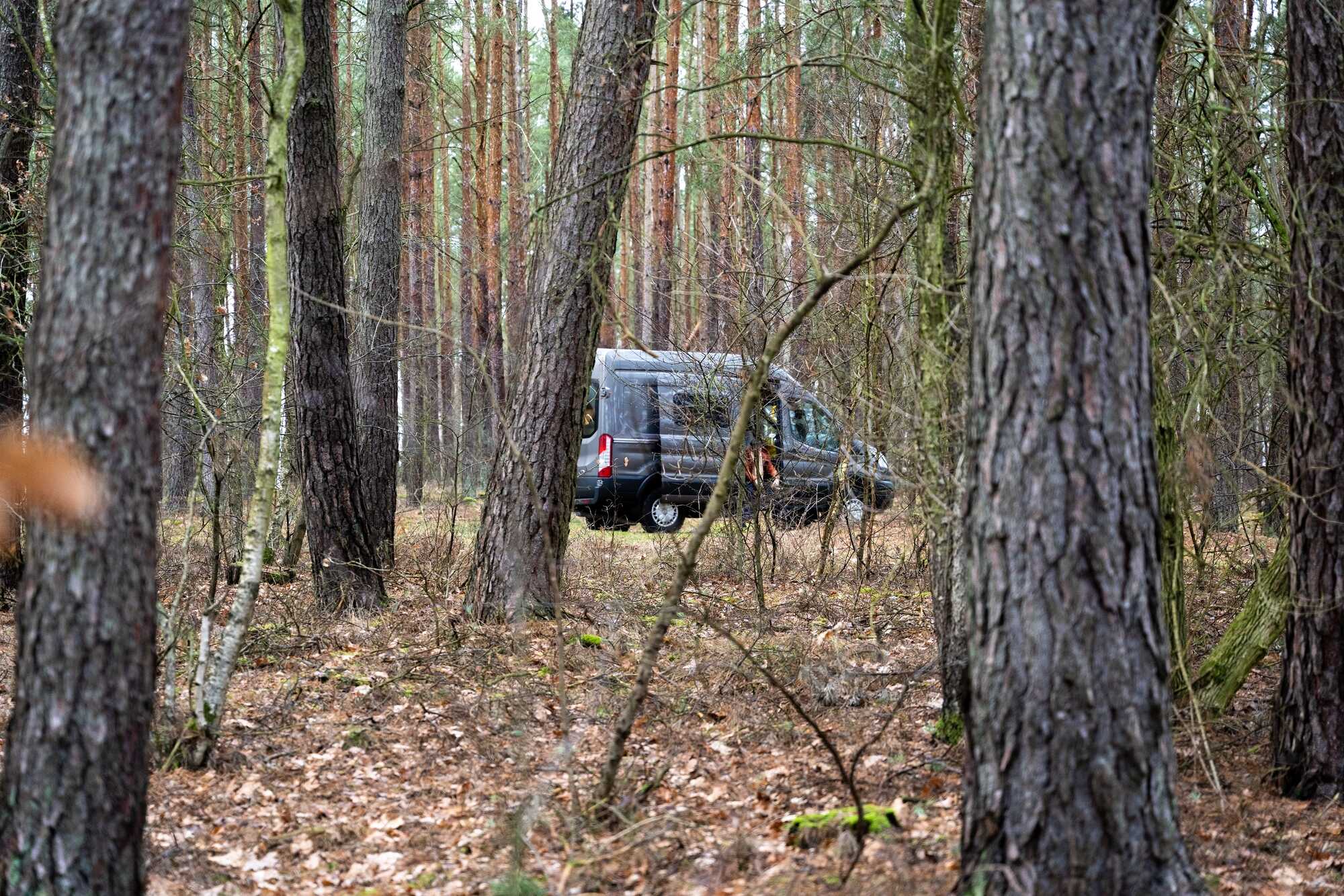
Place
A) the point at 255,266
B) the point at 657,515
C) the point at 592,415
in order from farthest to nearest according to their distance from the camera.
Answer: the point at 255,266
the point at 657,515
the point at 592,415

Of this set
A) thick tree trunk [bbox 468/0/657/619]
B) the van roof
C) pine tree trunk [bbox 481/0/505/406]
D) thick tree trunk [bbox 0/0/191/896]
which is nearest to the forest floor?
thick tree trunk [bbox 468/0/657/619]

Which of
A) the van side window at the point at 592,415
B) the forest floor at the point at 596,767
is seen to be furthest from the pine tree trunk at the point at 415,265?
the forest floor at the point at 596,767

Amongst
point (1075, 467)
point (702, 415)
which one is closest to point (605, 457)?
point (702, 415)

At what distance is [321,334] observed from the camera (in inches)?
298

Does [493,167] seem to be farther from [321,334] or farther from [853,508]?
[321,334]

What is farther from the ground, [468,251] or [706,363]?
[468,251]

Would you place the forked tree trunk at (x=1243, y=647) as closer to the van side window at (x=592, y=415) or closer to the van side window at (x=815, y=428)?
the van side window at (x=815, y=428)

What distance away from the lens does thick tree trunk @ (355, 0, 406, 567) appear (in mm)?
10008

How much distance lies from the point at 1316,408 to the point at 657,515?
32.3 ft

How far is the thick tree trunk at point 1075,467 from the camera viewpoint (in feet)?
9.53

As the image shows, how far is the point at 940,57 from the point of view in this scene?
4.44 m

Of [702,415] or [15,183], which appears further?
[702,415]

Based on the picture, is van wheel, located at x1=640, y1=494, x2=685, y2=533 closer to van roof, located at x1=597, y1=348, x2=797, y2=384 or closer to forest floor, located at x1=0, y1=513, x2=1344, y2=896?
van roof, located at x1=597, y1=348, x2=797, y2=384

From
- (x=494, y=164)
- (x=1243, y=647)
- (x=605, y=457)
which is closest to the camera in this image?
(x=1243, y=647)
